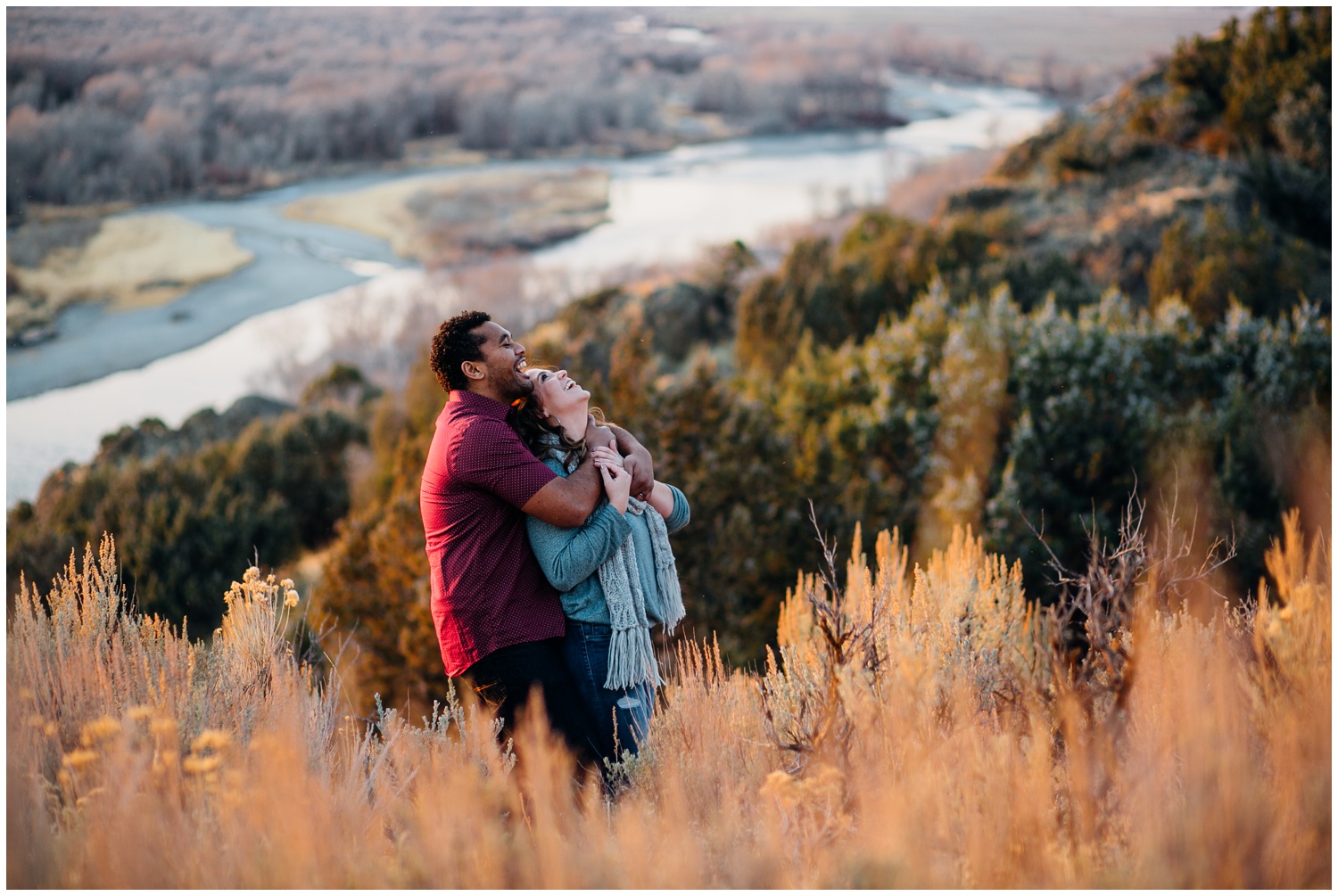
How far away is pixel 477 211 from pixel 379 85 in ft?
21.4

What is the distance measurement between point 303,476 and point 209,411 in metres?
3.78

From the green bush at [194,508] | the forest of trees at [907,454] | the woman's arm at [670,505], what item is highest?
the woman's arm at [670,505]

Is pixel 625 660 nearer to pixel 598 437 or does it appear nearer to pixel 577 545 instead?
pixel 577 545

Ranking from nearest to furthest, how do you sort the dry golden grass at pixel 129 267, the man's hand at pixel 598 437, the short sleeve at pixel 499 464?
the short sleeve at pixel 499 464, the man's hand at pixel 598 437, the dry golden grass at pixel 129 267

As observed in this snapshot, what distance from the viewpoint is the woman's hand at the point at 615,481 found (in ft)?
8.96

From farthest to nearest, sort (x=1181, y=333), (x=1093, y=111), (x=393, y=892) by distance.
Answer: (x=1093, y=111), (x=1181, y=333), (x=393, y=892)

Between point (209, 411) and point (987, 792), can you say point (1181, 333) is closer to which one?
point (987, 792)

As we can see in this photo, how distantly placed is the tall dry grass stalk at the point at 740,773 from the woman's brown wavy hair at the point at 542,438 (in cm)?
75

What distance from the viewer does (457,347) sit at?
277cm

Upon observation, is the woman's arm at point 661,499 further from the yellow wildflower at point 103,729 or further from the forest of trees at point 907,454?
the forest of trees at point 907,454

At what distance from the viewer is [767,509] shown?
8.91 meters

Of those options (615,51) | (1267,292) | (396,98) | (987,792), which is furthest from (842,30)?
(987,792)

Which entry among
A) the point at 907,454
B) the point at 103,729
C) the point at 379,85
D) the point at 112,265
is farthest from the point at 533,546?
the point at 379,85

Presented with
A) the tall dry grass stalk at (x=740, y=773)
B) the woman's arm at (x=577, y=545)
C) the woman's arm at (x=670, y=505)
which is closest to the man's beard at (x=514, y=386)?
the woman's arm at (x=577, y=545)
